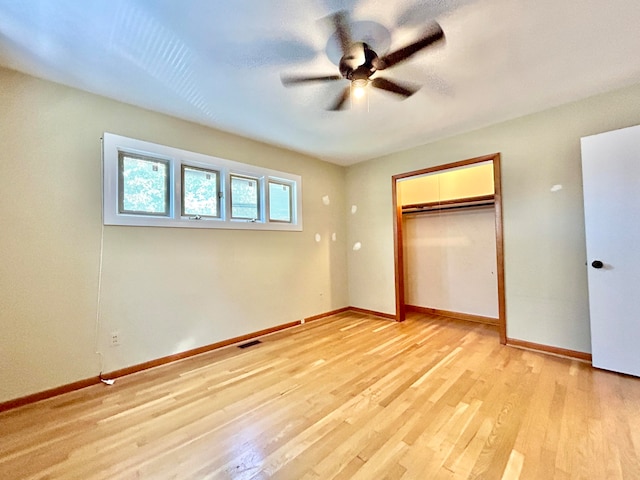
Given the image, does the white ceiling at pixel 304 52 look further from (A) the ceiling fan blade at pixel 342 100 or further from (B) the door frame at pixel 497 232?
(B) the door frame at pixel 497 232

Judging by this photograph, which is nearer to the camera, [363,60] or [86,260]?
[363,60]

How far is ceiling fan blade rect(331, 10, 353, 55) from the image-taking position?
160 cm

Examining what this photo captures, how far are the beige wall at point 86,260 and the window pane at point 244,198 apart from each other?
0.25m

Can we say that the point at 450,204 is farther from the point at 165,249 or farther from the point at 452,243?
the point at 165,249

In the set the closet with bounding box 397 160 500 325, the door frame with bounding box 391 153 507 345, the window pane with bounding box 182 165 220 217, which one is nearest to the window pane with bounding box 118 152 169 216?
the window pane with bounding box 182 165 220 217

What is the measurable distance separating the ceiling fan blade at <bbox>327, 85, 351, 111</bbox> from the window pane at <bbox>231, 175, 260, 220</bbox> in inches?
59.3

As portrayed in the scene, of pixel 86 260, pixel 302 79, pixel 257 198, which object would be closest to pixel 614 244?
pixel 302 79

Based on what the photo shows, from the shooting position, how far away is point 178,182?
2.88 metres

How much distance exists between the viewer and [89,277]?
233cm

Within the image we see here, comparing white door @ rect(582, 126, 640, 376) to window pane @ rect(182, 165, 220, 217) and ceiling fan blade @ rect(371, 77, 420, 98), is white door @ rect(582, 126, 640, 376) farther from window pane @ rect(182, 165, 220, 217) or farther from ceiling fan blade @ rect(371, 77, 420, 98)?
window pane @ rect(182, 165, 220, 217)

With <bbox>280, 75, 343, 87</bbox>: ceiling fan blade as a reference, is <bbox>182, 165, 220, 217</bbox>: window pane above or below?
below

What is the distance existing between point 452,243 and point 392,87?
2.84 m

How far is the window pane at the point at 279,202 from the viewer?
3.81 metres

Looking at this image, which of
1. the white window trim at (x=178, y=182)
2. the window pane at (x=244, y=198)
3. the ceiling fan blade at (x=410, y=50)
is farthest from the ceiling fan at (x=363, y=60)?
the window pane at (x=244, y=198)
